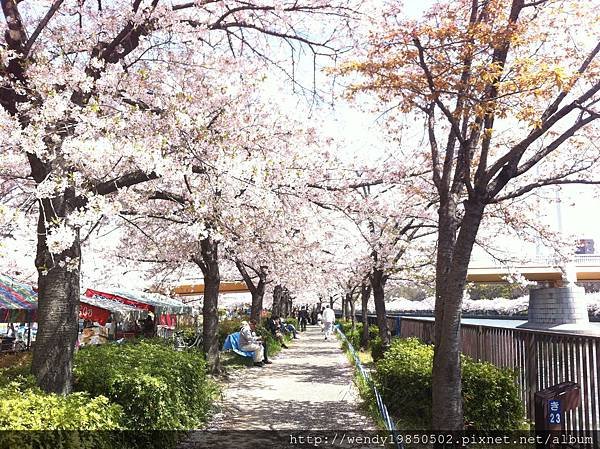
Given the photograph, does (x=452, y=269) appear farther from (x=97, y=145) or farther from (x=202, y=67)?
(x=202, y=67)

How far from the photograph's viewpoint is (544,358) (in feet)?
24.7

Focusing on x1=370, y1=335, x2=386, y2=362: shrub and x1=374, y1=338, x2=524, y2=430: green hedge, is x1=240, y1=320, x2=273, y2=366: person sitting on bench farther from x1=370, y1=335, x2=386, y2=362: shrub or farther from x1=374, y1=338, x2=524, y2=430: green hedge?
x1=374, y1=338, x2=524, y2=430: green hedge

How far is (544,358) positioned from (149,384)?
212 inches

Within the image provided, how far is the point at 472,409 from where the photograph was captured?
7.33 metres

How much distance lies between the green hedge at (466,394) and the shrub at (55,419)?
4492 mm

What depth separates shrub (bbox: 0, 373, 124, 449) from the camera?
4.12 metres

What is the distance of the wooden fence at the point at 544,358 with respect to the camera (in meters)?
6.23

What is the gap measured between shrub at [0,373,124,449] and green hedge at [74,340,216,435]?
0.53 meters

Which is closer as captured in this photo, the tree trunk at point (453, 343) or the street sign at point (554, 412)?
the street sign at point (554, 412)

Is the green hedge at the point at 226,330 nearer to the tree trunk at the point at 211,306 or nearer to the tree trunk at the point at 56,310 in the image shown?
the tree trunk at the point at 211,306

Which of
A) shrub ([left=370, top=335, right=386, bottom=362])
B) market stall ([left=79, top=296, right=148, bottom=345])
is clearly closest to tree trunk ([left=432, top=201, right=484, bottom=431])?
shrub ([left=370, top=335, right=386, bottom=362])

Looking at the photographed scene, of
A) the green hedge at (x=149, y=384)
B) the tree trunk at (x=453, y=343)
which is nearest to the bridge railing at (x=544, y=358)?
the tree trunk at (x=453, y=343)

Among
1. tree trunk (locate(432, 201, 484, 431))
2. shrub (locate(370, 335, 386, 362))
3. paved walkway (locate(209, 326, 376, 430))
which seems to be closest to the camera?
tree trunk (locate(432, 201, 484, 431))

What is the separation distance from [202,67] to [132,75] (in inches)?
42.8
